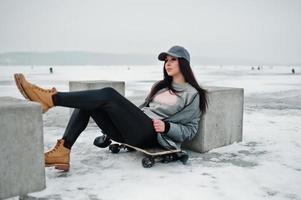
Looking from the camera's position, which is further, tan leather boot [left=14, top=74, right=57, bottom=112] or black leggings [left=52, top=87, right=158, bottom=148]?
black leggings [left=52, top=87, right=158, bottom=148]

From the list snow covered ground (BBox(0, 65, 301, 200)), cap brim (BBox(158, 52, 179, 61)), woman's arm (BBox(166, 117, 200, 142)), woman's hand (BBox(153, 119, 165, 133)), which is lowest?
snow covered ground (BBox(0, 65, 301, 200))

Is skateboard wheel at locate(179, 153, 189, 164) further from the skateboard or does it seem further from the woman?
the woman

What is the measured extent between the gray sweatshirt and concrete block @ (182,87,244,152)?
64 cm

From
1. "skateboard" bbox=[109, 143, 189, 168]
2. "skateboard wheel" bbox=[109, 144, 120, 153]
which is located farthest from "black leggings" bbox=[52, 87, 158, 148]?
"skateboard wheel" bbox=[109, 144, 120, 153]

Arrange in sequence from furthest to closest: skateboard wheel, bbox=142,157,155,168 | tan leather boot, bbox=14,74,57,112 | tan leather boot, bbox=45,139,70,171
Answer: skateboard wheel, bbox=142,157,155,168 < tan leather boot, bbox=45,139,70,171 < tan leather boot, bbox=14,74,57,112

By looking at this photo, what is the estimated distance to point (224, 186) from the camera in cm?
405

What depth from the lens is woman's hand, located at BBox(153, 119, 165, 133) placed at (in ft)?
14.9

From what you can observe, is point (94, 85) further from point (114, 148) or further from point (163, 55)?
point (163, 55)

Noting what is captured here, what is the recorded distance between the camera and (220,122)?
5957 mm

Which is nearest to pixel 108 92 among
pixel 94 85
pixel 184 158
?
pixel 184 158

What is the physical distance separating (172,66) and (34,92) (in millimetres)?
1947

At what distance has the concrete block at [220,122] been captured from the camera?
5656 mm

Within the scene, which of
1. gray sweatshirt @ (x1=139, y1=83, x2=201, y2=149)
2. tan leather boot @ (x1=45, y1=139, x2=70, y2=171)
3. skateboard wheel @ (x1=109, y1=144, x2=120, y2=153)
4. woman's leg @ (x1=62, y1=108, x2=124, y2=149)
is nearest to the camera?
tan leather boot @ (x1=45, y1=139, x2=70, y2=171)

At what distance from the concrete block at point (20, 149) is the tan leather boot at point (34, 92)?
0.68 feet
